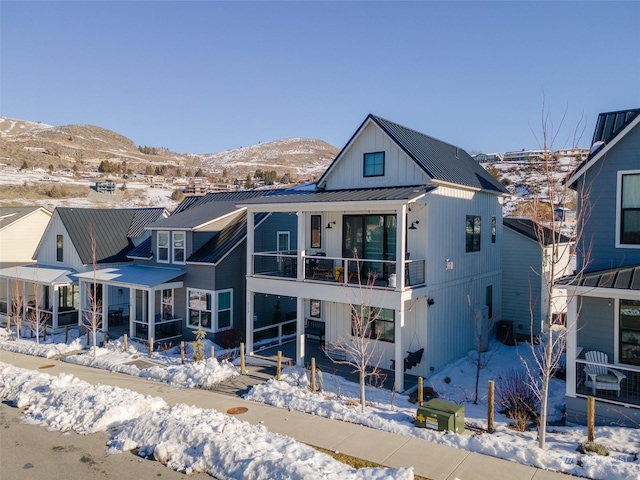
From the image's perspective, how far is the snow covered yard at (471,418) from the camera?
893 centimetres

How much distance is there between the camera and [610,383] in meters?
11.7

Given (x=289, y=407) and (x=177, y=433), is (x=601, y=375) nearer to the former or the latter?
(x=289, y=407)

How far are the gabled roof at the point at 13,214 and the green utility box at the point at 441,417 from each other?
2938 cm

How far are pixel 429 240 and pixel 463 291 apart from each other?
348 cm

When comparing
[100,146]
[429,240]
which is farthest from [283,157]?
[429,240]

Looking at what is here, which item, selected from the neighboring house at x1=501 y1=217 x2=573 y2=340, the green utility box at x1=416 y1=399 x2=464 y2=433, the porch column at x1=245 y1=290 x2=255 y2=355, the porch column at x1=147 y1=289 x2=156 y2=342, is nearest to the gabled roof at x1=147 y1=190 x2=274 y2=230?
the porch column at x1=147 y1=289 x2=156 y2=342

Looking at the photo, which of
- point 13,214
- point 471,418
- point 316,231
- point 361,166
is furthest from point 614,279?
point 13,214

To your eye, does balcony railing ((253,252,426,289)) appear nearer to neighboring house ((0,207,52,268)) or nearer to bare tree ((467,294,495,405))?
bare tree ((467,294,495,405))

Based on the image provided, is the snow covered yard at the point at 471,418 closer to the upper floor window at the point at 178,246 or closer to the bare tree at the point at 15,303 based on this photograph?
the upper floor window at the point at 178,246

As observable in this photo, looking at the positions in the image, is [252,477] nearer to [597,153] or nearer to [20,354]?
[597,153]

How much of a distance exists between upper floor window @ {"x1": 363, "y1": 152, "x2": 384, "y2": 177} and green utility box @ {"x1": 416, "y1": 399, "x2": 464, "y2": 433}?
8.88m

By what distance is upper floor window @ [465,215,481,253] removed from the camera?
18.4 m

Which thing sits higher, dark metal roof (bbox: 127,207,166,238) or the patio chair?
dark metal roof (bbox: 127,207,166,238)

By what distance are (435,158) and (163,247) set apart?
43.6 ft
